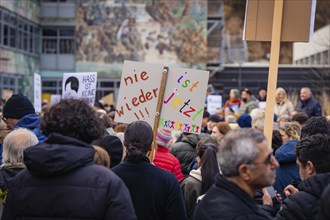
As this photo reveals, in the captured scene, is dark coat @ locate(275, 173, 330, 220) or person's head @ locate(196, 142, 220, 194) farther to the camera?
person's head @ locate(196, 142, 220, 194)

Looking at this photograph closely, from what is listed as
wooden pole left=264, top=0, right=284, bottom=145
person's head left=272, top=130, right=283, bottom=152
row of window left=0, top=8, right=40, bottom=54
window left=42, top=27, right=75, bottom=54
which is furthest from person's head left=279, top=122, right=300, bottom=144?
window left=42, top=27, right=75, bottom=54

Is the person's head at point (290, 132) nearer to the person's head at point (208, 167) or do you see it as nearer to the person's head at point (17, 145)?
the person's head at point (208, 167)

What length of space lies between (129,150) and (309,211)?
1593 mm

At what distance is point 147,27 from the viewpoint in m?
42.7

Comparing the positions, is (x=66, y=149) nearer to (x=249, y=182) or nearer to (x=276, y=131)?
(x=249, y=182)

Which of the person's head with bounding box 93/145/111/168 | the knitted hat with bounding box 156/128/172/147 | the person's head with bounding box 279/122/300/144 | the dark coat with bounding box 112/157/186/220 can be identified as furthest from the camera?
the person's head with bounding box 279/122/300/144

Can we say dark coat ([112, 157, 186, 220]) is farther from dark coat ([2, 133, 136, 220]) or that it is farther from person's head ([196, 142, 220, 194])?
dark coat ([2, 133, 136, 220])

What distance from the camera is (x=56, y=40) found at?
44.9 m

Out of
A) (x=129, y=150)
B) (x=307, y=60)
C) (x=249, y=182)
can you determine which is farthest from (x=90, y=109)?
(x=307, y=60)

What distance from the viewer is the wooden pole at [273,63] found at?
6062 millimetres

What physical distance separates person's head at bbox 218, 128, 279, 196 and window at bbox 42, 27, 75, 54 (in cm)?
4151

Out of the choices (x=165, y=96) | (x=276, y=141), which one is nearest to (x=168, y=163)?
(x=165, y=96)

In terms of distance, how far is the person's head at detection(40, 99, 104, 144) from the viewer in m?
3.74

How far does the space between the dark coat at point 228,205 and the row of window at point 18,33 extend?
34.5 m
